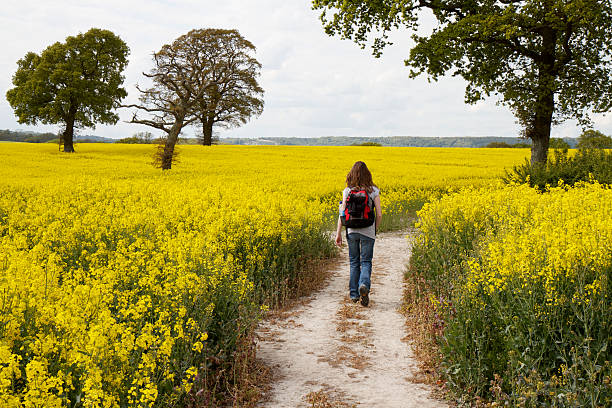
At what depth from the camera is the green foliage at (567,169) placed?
48.9 feet

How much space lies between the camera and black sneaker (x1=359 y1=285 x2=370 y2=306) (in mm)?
7488

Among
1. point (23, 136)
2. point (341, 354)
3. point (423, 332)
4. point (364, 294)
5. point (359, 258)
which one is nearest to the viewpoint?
point (341, 354)

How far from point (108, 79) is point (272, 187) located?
1170 inches

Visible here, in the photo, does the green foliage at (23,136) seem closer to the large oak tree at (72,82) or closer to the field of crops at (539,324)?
the large oak tree at (72,82)

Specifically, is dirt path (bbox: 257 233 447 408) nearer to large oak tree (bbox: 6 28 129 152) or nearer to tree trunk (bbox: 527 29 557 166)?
tree trunk (bbox: 527 29 557 166)

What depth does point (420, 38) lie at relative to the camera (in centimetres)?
2050

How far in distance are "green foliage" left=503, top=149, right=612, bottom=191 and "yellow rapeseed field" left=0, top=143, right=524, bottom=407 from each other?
12.7 ft

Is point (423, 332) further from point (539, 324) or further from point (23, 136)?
point (23, 136)

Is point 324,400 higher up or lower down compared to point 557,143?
lower down

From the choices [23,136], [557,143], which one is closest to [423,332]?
[557,143]

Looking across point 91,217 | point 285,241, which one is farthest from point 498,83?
point 91,217

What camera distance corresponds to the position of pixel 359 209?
7.58 meters

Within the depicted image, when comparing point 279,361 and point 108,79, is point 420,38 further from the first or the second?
point 108,79

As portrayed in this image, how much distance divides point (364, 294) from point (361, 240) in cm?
Result: 87
